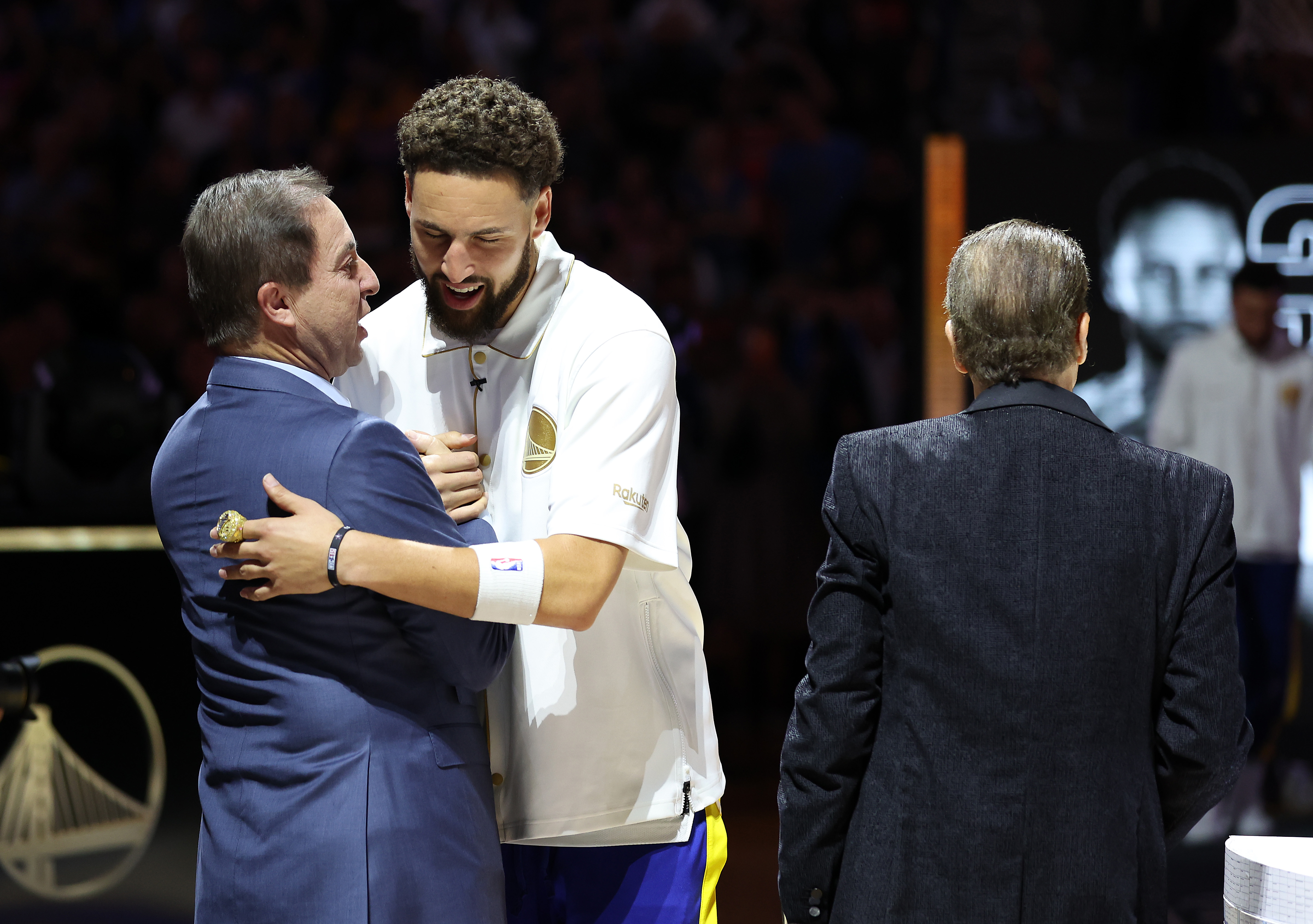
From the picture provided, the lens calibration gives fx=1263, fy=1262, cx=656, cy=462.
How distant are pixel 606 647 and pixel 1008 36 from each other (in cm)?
515

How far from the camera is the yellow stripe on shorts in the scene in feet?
6.57

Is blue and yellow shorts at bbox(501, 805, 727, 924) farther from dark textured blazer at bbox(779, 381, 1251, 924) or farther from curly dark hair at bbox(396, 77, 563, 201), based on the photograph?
curly dark hair at bbox(396, 77, 563, 201)

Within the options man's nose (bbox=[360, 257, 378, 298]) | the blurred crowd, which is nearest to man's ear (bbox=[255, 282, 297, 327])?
man's nose (bbox=[360, 257, 378, 298])

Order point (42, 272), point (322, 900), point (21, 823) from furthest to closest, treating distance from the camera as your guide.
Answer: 1. point (42, 272)
2. point (21, 823)
3. point (322, 900)

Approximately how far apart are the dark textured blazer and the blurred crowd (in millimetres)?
4216

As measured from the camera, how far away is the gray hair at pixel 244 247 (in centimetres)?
169

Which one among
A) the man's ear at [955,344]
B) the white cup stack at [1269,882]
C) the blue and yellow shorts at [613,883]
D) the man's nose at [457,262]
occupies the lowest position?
the blue and yellow shorts at [613,883]

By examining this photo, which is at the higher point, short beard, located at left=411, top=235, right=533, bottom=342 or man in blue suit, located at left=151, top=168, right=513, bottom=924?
short beard, located at left=411, top=235, right=533, bottom=342

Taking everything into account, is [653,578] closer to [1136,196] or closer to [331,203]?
[331,203]

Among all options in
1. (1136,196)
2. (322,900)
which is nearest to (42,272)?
(1136,196)

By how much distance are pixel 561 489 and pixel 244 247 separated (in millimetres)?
545

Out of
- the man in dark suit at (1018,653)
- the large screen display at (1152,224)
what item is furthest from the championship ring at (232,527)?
the large screen display at (1152,224)

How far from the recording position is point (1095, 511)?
161 centimetres

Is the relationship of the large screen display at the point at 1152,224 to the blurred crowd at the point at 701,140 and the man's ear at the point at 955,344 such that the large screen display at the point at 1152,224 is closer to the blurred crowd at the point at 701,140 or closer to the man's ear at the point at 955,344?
the blurred crowd at the point at 701,140
